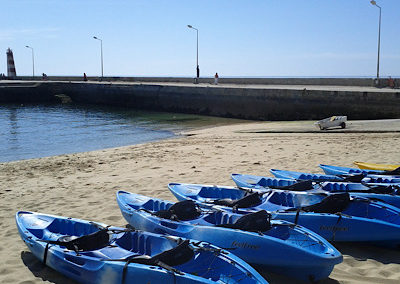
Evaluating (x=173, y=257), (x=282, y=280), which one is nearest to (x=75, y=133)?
(x=173, y=257)

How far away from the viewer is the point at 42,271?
469 centimetres

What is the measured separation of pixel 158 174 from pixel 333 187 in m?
4.13

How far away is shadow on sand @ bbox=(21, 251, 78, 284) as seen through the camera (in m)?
4.49

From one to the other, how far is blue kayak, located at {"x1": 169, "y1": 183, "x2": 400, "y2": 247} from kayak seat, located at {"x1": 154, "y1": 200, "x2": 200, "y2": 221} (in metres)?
0.33

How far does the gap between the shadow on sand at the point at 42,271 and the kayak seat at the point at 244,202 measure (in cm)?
217

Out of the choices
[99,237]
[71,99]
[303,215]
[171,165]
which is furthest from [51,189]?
→ [71,99]

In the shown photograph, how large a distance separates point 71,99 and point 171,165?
123ft

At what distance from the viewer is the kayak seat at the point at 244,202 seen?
5.56 m

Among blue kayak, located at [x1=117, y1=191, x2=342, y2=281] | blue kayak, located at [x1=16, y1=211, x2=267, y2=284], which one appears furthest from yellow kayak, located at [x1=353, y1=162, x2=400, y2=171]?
blue kayak, located at [x1=16, y1=211, x2=267, y2=284]

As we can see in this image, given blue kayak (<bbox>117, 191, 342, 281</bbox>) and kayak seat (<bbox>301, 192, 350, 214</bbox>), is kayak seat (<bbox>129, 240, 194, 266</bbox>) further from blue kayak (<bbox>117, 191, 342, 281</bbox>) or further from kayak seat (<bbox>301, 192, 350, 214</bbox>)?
kayak seat (<bbox>301, 192, 350, 214</bbox>)

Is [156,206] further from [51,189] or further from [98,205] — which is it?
[51,189]

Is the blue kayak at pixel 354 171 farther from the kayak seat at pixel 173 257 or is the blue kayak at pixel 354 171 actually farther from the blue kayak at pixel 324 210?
the kayak seat at pixel 173 257

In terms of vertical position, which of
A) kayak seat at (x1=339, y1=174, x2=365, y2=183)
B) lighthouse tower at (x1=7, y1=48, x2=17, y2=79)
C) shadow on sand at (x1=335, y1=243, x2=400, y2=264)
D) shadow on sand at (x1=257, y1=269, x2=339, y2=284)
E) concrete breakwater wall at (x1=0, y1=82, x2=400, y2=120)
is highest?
lighthouse tower at (x1=7, y1=48, x2=17, y2=79)

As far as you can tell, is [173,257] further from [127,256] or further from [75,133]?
[75,133]
